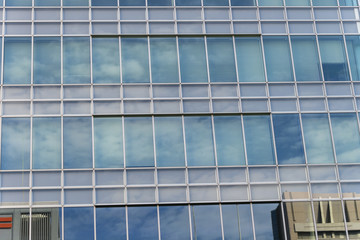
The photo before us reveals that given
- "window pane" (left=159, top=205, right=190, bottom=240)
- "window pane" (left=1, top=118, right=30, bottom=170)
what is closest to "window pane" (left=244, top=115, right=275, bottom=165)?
"window pane" (left=159, top=205, right=190, bottom=240)

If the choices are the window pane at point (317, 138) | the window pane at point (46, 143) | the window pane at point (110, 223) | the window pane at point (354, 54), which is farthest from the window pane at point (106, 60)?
the window pane at point (354, 54)

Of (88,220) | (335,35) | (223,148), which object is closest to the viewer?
(88,220)

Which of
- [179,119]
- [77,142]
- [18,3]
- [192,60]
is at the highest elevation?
[18,3]

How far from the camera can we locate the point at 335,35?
28.1m

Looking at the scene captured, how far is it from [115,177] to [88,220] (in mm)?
2122

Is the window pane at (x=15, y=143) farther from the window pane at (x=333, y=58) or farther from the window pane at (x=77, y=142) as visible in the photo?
the window pane at (x=333, y=58)

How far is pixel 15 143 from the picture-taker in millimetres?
25188

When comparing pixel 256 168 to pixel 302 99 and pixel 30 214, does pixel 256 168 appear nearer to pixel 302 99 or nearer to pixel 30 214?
pixel 302 99

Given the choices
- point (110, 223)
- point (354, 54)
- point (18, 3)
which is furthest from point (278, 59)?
point (18, 3)

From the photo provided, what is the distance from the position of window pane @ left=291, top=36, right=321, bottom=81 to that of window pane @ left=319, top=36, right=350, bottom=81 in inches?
A: 13.4

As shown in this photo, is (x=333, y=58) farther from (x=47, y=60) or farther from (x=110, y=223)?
(x=47, y=60)

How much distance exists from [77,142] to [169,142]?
13.1 ft

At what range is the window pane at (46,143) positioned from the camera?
25.0 meters

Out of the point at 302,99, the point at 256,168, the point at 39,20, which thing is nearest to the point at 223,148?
the point at 256,168
